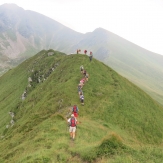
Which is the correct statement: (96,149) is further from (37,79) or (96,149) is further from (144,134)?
(37,79)

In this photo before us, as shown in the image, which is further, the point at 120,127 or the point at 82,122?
the point at 120,127

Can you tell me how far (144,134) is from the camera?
146 ft

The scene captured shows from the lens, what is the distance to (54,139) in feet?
88.8

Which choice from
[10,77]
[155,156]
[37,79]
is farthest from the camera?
[10,77]

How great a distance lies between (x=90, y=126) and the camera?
114 ft

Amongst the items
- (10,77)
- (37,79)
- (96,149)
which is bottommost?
(10,77)

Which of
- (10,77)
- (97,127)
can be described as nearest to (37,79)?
(10,77)

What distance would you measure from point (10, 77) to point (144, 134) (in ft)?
289

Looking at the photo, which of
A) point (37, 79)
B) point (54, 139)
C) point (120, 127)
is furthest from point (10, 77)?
point (54, 139)

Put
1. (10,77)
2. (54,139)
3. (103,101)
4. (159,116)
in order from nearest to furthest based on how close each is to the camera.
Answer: (54,139) → (103,101) → (159,116) → (10,77)

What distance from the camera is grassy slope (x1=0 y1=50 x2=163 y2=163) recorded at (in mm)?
20641

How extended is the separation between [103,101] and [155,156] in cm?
2834

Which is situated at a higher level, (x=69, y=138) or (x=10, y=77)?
(x=69, y=138)

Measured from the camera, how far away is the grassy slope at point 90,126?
67.7 ft
